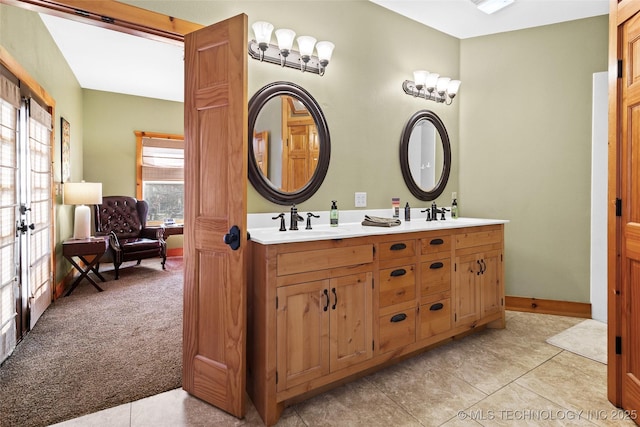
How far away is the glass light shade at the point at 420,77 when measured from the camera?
10.4ft

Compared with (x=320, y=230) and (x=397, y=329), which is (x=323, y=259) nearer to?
(x=320, y=230)

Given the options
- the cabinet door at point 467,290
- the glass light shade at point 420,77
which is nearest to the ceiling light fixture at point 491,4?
the glass light shade at point 420,77

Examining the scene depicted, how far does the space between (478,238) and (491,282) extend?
0.42 meters

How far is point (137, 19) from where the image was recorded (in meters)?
1.98

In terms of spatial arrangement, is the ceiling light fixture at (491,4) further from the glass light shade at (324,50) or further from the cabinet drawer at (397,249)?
the cabinet drawer at (397,249)

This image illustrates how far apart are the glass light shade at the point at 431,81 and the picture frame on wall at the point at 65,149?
4264 millimetres

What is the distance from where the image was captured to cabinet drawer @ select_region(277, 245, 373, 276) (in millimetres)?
1789

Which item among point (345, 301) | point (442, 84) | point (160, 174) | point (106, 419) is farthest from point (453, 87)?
point (160, 174)

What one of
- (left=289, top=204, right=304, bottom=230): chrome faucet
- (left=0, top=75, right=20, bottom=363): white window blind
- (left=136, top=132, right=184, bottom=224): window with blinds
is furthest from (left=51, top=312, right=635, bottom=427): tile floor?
(left=136, top=132, right=184, bottom=224): window with blinds

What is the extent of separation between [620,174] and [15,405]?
3.54 meters

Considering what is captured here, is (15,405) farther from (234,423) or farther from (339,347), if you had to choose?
(339,347)

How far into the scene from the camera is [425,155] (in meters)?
3.35

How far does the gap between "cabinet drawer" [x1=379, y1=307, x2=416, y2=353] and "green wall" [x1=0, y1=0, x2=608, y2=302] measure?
0.99 metres

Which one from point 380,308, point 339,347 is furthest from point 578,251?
point 339,347
